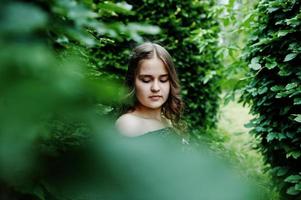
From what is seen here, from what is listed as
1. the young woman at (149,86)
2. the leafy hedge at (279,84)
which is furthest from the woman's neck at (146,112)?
the leafy hedge at (279,84)

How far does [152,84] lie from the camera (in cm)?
245

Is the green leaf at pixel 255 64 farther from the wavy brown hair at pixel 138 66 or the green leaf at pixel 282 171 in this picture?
the green leaf at pixel 282 171

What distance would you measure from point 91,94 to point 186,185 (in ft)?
0.60

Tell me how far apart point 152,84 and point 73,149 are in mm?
1825

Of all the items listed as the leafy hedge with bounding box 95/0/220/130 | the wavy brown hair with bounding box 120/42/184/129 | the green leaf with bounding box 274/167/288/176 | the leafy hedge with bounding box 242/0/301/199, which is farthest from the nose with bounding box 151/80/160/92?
the leafy hedge with bounding box 95/0/220/130

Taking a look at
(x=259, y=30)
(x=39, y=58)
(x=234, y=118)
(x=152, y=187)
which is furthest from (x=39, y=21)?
(x=234, y=118)

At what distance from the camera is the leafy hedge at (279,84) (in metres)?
2.65

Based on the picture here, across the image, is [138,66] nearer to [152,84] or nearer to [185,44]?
[152,84]

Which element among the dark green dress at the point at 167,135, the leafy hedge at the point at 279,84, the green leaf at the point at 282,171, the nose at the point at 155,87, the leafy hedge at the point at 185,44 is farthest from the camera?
the leafy hedge at the point at 185,44

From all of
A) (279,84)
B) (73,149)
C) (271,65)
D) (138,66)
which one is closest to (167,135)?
(73,149)

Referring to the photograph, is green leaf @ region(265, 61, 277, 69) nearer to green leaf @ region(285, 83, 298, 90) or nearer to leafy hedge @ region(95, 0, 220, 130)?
green leaf @ region(285, 83, 298, 90)

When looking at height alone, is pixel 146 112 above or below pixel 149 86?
below

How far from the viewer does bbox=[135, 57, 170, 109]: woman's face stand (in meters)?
2.44

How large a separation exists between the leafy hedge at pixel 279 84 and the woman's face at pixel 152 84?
0.81 metres
